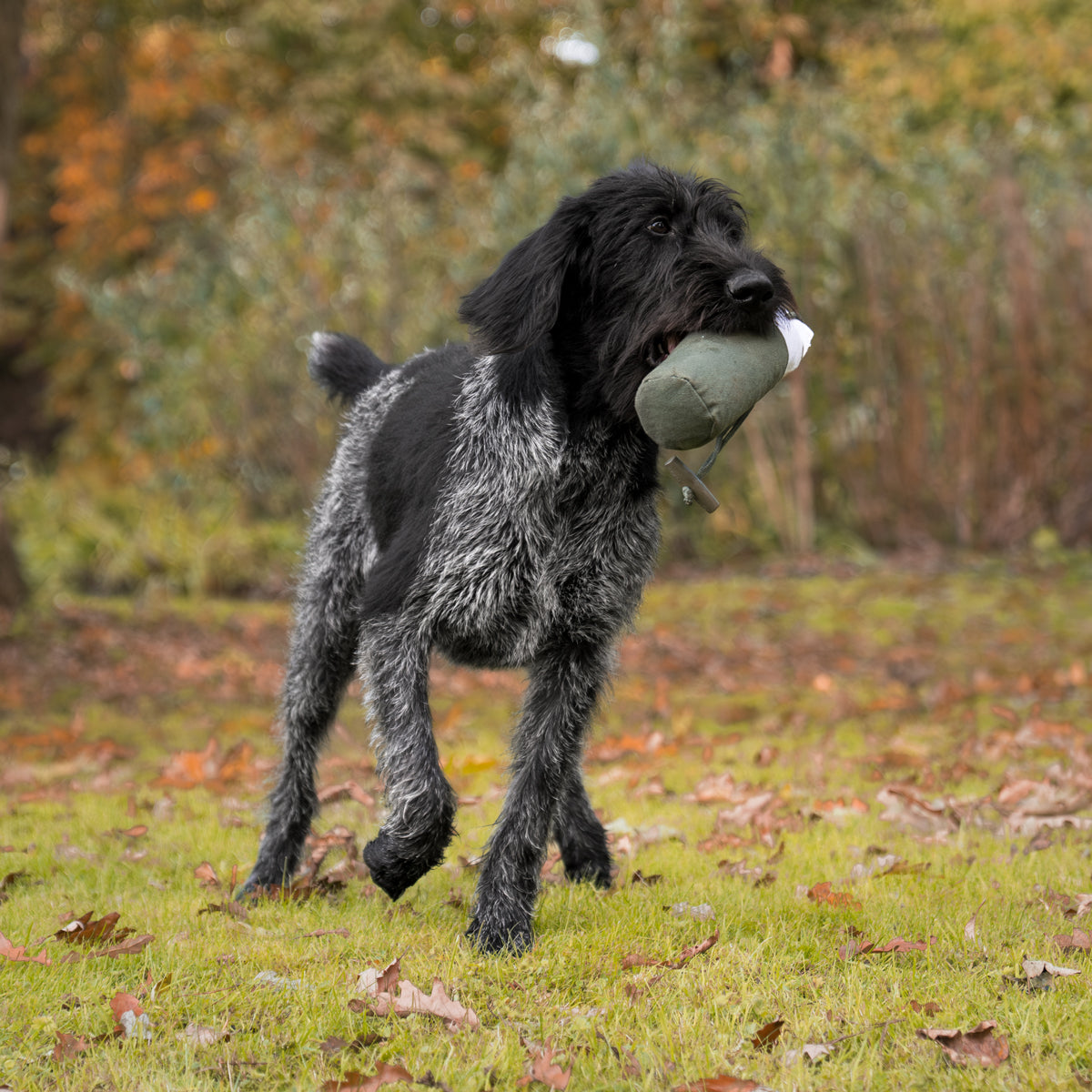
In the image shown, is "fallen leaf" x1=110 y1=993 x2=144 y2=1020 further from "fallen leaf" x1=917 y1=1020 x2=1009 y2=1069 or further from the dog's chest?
"fallen leaf" x1=917 y1=1020 x2=1009 y2=1069

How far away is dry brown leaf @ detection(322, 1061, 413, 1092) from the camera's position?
276 cm

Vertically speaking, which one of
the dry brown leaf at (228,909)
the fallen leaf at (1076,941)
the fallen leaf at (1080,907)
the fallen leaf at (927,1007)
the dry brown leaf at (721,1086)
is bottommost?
the dry brown leaf at (228,909)

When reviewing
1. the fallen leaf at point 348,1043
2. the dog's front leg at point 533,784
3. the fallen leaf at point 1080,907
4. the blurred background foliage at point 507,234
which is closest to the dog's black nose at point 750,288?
the dog's front leg at point 533,784

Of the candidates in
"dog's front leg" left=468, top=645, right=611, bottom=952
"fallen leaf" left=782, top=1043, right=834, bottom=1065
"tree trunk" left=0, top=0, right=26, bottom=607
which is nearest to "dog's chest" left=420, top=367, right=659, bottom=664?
"dog's front leg" left=468, top=645, right=611, bottom=952

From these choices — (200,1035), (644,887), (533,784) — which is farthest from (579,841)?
(200,1035)

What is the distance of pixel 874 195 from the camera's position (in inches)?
536

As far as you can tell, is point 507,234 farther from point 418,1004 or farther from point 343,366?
point 418,1004

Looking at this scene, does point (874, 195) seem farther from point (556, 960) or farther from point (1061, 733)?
point (556, 960)

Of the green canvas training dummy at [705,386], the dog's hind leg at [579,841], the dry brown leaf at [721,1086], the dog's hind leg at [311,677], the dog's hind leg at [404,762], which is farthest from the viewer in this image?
the dog's hind leg at [311,677]

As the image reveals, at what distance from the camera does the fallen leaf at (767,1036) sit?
2.96m

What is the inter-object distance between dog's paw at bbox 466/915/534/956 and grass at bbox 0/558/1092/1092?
0.21 feet

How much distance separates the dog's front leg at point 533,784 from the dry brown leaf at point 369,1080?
844mm

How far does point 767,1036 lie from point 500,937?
3.15 ft

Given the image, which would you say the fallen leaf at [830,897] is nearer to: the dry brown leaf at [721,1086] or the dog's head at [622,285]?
the dry brown leaf at [721,1086]
